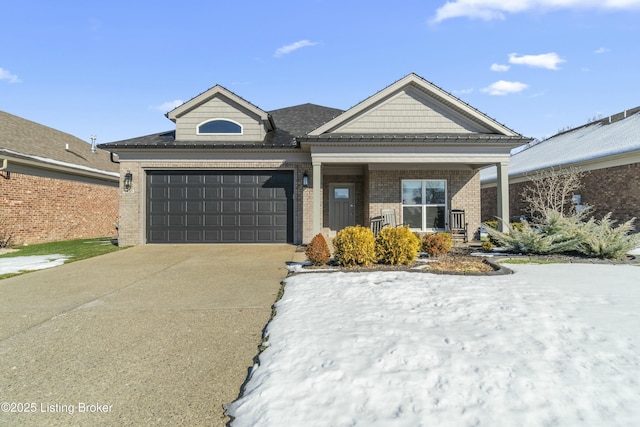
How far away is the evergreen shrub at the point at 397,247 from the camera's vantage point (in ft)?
22.6

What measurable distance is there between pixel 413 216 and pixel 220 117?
7.96 meters

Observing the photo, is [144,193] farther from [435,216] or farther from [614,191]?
[614,191]

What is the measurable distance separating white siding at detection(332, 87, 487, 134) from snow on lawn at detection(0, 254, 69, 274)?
922cm

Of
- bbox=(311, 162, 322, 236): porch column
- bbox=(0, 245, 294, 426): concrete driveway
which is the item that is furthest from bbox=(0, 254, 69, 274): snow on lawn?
bbox=(311, 162, 322, 236): porch column

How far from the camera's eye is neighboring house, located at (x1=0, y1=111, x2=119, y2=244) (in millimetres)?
11484

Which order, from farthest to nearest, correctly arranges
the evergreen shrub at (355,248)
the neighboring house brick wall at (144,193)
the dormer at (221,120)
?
the dormer at (221,120), the neighboring house brick wall at (144,193), the evergreen shrub at (355,248)

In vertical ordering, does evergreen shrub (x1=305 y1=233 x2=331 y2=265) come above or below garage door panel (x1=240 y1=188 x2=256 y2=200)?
below

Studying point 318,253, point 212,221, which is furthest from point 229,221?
point 318,253

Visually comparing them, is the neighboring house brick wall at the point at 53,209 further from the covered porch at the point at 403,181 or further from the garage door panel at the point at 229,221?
the covered porch at the point at 403,181

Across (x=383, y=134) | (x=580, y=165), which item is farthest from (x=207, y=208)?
(x=580, y=165)

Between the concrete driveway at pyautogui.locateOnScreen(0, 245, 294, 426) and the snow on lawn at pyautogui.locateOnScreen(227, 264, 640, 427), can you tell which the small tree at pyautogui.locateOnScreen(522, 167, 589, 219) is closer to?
the snow on lawn at pyautogui.locateOnScreen(227, 264, 640, 427)

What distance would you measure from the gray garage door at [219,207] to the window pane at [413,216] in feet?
14.0

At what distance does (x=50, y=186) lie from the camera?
12898 millimetres

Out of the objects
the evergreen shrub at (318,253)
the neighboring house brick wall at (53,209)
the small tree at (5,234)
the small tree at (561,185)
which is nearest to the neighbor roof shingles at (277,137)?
the neighboring house brick wall at (53,209)
